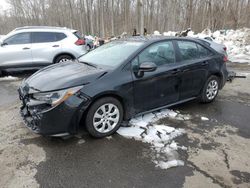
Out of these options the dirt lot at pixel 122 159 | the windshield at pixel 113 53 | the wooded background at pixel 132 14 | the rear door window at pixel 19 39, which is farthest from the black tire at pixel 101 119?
the wooded background at pixel 132 14

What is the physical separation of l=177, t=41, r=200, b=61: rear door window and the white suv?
194 inches

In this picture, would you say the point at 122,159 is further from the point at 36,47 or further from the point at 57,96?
the point at 36,47

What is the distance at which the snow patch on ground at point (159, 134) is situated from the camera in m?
3.26

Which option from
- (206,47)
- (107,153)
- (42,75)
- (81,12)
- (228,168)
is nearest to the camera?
(228,168)

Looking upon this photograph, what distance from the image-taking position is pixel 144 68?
3.87 metres

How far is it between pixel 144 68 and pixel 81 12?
3138cm

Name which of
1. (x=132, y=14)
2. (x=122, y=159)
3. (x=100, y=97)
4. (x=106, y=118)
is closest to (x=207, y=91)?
(x=106, y=118)

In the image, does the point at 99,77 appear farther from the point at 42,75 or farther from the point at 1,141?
the point at 1,141

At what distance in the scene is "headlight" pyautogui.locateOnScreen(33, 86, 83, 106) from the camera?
10.9 ft

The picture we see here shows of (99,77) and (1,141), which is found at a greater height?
(99,77)

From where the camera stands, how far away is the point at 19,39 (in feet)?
27.6

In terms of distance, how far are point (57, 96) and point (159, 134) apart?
1773mm

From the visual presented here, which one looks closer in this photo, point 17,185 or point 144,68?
point 17,185

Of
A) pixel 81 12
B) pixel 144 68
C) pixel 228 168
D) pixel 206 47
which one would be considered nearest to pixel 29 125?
pixel 144 68
